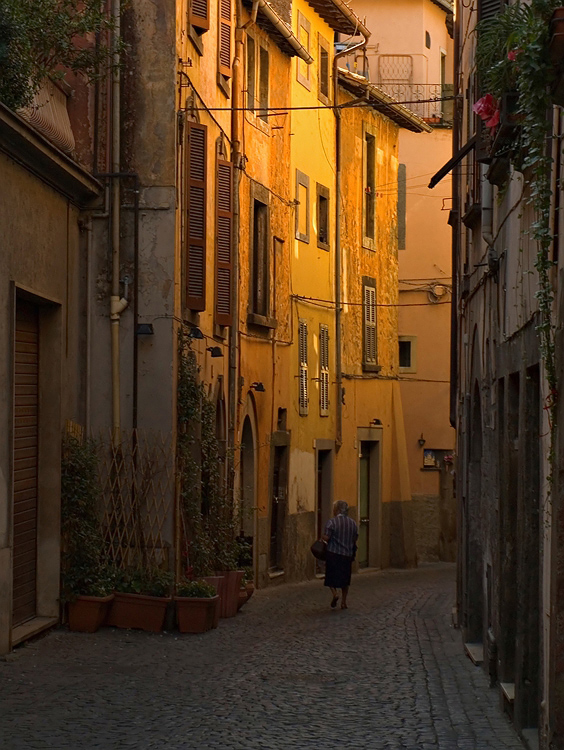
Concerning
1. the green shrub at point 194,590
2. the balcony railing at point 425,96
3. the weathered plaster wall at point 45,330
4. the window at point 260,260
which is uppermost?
the balcony railing at point 425,96

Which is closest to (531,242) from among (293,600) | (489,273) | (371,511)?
(489,273)

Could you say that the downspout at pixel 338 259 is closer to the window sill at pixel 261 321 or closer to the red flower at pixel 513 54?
the window sill at pixel 261 321

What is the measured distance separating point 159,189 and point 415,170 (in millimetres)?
21051

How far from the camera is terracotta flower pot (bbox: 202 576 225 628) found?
1556cm

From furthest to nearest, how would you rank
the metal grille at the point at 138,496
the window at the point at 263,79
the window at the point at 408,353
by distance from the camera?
the window at the point at 408,353
the window at the point at 263,79
the metal grille at the point at 138,496

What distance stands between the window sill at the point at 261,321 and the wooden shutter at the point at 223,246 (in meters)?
2.34

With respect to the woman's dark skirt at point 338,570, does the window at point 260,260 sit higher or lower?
higher

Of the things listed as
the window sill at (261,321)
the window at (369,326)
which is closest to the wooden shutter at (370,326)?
the window at (369,326)

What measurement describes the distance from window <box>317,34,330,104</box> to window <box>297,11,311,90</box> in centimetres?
91

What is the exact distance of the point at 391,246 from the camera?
109 ft

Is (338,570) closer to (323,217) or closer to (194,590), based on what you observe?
(194,590)

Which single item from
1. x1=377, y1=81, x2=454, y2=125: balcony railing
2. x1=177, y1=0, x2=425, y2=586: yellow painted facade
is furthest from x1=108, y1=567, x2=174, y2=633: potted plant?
x1=377, y1=81, x2=454, y2=125: balcony railing

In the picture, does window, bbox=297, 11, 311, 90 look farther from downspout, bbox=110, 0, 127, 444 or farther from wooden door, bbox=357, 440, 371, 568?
downspout, bbox=110, 0, 127, 444

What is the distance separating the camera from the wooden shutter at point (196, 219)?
1659cm
